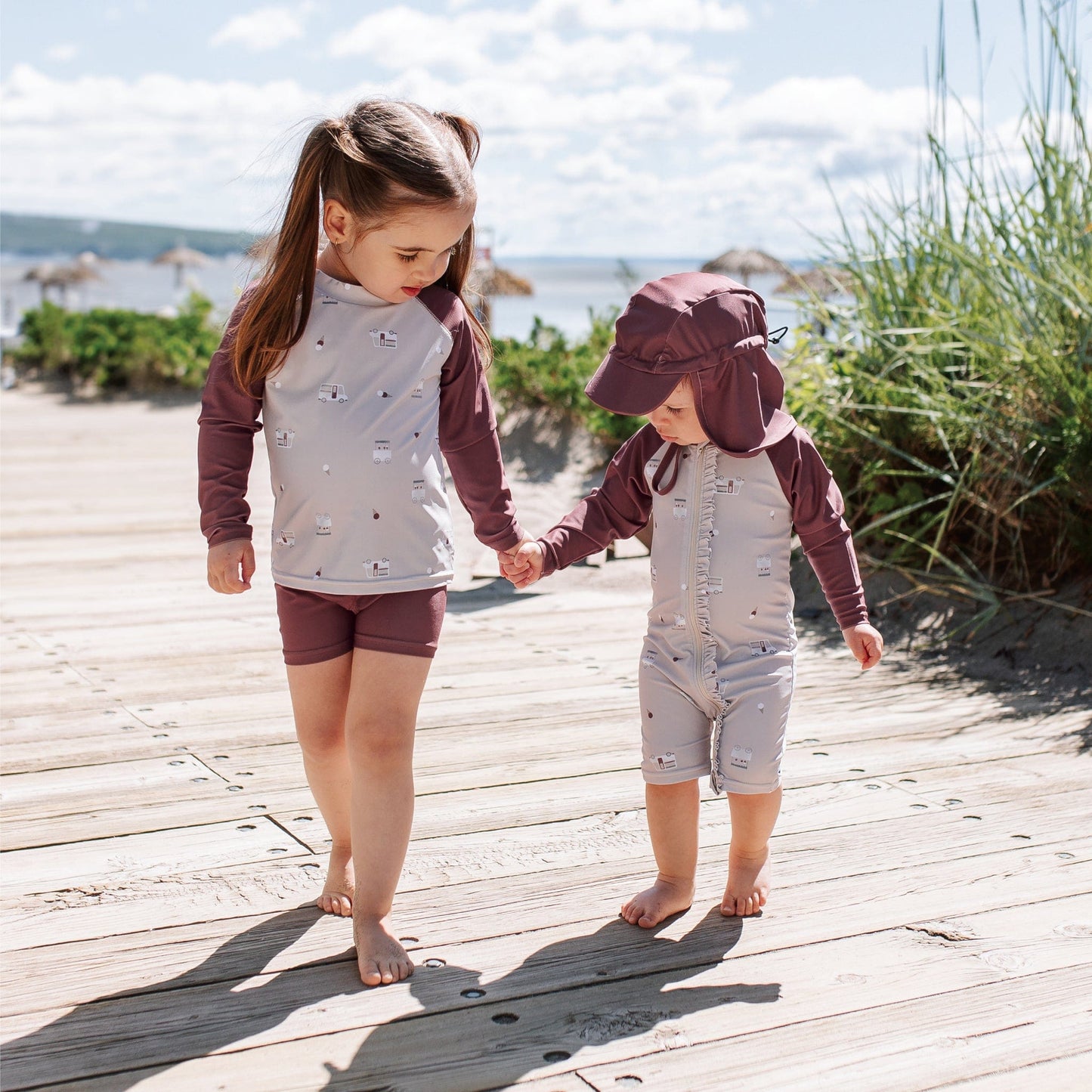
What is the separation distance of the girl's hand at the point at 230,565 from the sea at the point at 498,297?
17.6 inches

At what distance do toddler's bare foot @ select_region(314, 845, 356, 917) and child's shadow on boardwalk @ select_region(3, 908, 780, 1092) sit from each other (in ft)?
0.28

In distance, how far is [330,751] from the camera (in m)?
2.23

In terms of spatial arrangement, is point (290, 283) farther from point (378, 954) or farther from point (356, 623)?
point (378, 954)

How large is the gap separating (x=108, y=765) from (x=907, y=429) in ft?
9.49

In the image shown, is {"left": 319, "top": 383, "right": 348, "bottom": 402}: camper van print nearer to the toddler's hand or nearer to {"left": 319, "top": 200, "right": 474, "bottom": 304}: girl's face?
{"left": 319, "top": 200, "right": 474, "bottom": 304}: girl's face

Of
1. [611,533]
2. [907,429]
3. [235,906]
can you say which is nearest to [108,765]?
[235,906]

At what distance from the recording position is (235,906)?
89.1 inches

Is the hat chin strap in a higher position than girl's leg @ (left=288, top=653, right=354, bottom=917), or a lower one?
higher

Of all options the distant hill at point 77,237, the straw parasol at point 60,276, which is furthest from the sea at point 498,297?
the distant hill at point 77,237

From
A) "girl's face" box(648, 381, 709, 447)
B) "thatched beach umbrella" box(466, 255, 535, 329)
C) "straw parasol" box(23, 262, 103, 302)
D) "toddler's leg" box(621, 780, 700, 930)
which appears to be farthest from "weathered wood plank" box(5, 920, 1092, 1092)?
"straw parasol" box(23, 262, 103, 302)

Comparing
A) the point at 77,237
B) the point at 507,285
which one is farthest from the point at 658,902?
the point at 77,237

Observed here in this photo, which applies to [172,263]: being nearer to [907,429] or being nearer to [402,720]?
[907,429]

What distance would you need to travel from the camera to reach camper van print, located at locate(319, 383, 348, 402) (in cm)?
208

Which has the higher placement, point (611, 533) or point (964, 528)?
point (611, 533)
